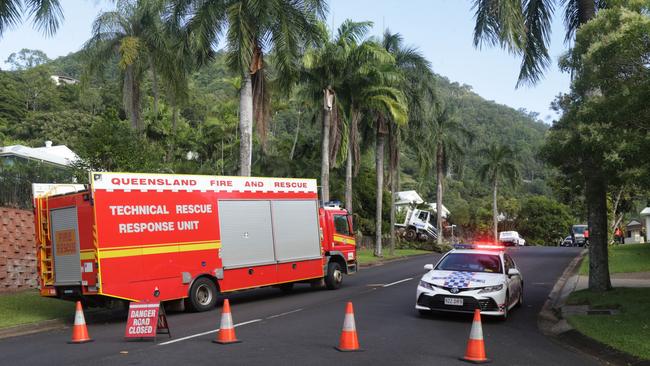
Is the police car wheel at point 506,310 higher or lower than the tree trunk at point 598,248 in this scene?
lower

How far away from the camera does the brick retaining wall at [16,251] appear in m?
18.6

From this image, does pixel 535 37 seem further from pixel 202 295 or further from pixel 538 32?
pixel 202 295

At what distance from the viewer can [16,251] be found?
1903 centimetres

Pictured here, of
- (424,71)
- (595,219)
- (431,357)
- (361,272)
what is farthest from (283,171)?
(431,357)

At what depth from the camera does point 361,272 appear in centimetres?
2688

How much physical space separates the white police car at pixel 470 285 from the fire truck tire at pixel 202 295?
5.07 metres

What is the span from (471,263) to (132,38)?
63.3 feet

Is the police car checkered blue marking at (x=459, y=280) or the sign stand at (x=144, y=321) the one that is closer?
the sign stand at (x=144, y=321)

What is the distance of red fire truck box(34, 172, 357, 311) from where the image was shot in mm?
13039

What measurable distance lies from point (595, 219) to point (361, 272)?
1223 cm

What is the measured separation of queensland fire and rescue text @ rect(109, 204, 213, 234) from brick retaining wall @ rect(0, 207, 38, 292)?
7.38 meters

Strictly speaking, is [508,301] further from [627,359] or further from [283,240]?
[283,240]

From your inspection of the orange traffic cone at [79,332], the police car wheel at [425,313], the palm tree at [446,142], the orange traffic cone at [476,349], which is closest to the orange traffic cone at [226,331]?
the orange traffic cone at [79,332]

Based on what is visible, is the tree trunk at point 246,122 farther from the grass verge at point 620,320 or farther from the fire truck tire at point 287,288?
the grass verge at point 620,320
